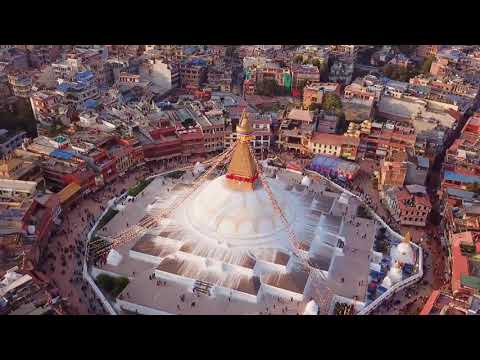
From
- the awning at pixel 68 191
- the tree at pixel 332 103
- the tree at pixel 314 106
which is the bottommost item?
the awning at pixel 68 191

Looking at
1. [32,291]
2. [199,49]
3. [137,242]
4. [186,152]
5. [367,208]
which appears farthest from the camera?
[199,49]

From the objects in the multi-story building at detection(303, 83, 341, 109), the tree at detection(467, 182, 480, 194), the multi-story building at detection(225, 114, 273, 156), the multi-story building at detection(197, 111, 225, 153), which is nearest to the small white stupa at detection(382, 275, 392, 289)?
the tree at detection(467, 182, 480, 194)

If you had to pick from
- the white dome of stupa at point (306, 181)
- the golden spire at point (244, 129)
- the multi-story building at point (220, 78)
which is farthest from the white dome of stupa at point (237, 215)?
the multi-story building at point (220, 78)

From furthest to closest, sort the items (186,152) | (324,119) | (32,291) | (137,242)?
(324,119), (186,152), (137,242), (32,291)

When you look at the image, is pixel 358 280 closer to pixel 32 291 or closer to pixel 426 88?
pixel 32 291

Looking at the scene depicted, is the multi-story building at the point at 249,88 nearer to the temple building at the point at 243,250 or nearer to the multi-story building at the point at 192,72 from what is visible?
the multi-story building at the point at 192,72

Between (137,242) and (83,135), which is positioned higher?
(83,135)

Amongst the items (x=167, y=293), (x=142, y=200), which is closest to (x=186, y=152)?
(x=142, y=200)
